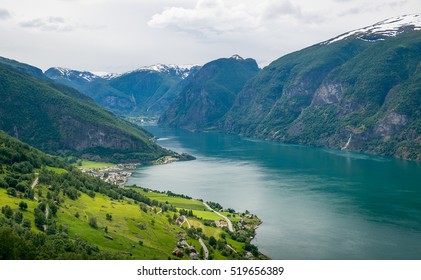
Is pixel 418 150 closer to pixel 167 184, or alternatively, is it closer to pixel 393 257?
pixel 167 184

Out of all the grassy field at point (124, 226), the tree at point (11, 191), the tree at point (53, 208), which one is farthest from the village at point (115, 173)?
the tree at point (53, 208)

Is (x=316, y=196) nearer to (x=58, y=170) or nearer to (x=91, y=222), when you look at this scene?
(x=58, y=170)

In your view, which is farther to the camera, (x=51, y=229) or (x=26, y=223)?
(x=51, y=229)

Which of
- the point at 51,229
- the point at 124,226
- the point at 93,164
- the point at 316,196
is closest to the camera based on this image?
the point at 51,229

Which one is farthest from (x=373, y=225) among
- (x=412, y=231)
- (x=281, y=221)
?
(x=281, y=221)

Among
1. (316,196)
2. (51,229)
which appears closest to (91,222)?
(51,229)

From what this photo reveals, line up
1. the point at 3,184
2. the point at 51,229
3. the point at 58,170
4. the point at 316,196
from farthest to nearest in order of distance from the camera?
the point at 316,196 < the point at 58,170 < the point at 3,184 < the point at 51,229

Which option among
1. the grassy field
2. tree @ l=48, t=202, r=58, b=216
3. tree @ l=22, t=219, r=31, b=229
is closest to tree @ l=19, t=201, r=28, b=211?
the grassy field

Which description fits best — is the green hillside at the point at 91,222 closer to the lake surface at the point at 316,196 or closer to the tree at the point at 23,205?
the tree at the point at 23,205
